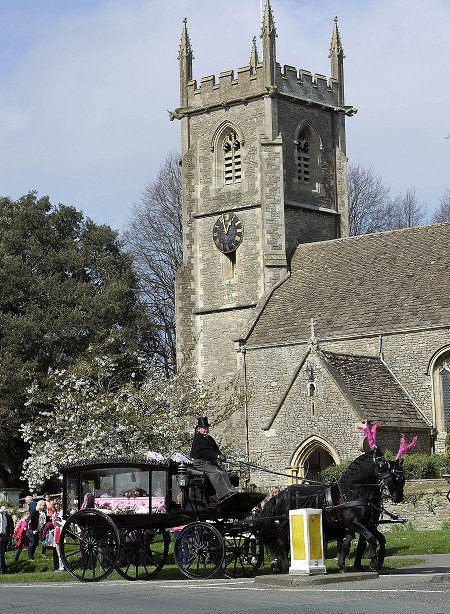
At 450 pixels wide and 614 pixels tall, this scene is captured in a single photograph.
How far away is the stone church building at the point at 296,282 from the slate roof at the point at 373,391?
1.9 inches

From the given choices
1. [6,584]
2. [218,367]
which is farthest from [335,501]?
[218,367]

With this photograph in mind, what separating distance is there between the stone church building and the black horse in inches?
698

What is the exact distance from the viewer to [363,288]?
42500 millimetres

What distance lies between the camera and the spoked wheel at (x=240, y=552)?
729 inches

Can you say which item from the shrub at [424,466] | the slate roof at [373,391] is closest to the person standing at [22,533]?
the shrub at [424,466]

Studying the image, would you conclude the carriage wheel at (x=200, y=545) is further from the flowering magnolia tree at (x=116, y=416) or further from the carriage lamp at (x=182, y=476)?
the flowering magnolia tree at (x=116, y=416)

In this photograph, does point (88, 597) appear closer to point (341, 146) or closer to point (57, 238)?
point (341, 146)

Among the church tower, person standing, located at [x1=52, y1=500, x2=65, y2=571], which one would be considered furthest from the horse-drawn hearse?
the church tower

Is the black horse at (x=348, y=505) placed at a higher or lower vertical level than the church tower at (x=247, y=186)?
lower

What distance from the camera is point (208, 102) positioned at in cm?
4788

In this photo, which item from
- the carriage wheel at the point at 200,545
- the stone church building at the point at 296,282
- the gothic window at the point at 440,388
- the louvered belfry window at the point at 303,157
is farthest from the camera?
the louvered belfry window at the point at 303,157

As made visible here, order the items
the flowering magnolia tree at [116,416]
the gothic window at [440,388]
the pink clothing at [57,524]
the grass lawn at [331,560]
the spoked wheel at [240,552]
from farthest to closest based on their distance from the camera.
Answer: the gothic window at [440,388] → the flowering magnolia tree at [116,416] → the pink clothing at [57,524] → the grass lawn at [331,560] → the spoked wheel at [240,552]

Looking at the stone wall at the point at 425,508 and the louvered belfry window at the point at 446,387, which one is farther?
the louvered belfry window at the point at 446,387

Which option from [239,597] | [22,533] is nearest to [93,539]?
[239,597]
